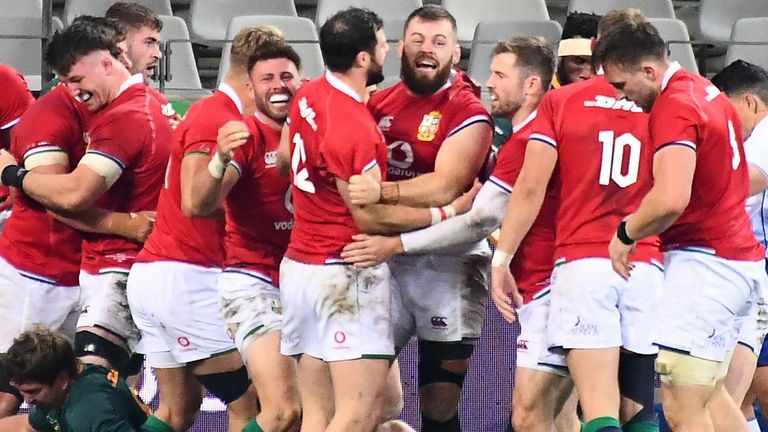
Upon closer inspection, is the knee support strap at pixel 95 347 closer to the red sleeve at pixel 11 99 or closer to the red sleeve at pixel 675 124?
the red sleeve at pixel 11 99

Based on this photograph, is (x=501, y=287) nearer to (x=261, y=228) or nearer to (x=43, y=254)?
(x=261, y=228)

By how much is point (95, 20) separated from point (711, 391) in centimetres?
319

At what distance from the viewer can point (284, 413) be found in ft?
18.5

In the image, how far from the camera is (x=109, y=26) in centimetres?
629

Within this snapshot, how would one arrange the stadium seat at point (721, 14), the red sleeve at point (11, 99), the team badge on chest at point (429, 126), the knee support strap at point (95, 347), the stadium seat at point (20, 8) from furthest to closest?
1. the stadium seat at point (721, 14)
2. the stadium seat at point (20, 8)
3. the red sleeve at point (11, 99)
4. the knee support strap at point (95, 347)
5. the team badge on chest at point (429, 126)

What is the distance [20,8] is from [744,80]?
5553mm

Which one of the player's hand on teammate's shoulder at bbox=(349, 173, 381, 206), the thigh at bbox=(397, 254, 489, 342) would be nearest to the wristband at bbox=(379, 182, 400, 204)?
the player's hand on teammate's shoulder at bbox=(349, 173, 381, 206)

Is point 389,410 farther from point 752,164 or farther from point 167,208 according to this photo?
point 752,164

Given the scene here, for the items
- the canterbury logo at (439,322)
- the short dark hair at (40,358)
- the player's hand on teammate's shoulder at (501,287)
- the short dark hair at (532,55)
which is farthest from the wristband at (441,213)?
the short dark hair at (40,358)

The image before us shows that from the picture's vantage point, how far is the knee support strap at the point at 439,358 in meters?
6.02

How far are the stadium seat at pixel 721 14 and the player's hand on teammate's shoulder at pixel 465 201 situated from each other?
5.36 metres

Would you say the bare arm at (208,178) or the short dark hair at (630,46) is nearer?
the short dark hair at (630,46)

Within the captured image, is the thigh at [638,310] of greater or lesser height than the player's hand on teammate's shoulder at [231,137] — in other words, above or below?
below

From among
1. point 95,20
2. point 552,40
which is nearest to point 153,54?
point 95,20
